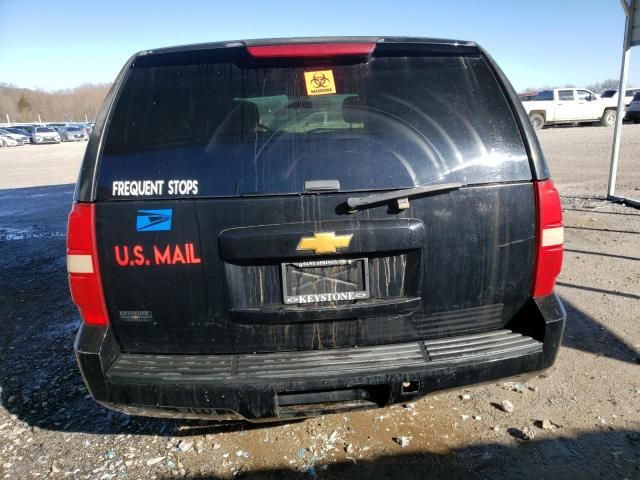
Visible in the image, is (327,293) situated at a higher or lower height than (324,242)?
lower

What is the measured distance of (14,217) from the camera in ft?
30.6

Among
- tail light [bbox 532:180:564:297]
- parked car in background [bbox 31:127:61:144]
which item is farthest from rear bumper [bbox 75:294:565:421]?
parked car in background [bbox 31:127:61:144]

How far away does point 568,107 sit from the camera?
24.2m

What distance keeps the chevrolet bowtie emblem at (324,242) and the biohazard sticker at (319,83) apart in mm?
686

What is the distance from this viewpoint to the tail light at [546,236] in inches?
82.6

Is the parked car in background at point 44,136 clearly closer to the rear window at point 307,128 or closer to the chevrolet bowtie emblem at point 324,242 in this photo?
the rear window at point 307,128

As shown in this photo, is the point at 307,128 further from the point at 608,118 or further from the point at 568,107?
the point at 608,118

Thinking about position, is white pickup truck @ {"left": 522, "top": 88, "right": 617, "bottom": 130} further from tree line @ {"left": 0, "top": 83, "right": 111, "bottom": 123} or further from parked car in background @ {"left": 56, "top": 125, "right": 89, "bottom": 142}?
tree line @ {"left": 0, "top": 83, "right": 111, "bottom": 123}

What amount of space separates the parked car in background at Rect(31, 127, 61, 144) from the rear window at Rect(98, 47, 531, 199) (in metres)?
49.2

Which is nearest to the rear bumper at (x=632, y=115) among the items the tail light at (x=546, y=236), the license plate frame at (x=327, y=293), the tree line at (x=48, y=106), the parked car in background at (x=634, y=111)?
the parked car in background at (x=634, y=111)

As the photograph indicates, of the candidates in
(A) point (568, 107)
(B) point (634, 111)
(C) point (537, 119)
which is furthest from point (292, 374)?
(B) point (634, 111)

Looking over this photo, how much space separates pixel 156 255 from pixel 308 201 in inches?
27.4

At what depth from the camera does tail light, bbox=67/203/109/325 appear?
1.99m

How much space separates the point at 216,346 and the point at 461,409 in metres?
1.59
